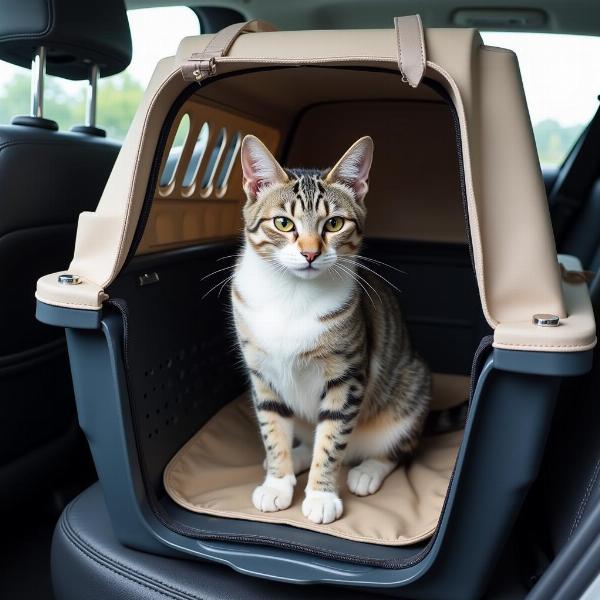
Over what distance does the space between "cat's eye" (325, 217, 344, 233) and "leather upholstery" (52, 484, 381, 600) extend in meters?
0.66

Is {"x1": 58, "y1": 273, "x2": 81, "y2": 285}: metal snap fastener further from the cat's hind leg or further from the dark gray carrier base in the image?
the cat's hind leg

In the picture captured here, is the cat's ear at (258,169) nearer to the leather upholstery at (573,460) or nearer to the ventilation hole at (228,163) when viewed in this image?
the ventilation hole at (228,163)

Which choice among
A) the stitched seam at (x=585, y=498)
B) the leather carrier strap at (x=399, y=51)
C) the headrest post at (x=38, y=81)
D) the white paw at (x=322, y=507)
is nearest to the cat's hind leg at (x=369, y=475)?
the white paw at (x=322, y=507)

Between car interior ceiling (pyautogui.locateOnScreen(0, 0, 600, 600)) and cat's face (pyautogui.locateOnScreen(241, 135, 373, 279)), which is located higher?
cat's face (pyautogui.locateOnScreen(241, 135, 373, 279))

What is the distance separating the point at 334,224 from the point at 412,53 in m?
0.39

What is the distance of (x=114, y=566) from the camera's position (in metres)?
1.13

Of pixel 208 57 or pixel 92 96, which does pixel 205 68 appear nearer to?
pixel 208 57

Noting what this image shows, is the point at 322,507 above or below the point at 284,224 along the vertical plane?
below

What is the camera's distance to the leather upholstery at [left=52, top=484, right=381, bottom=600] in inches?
42.0

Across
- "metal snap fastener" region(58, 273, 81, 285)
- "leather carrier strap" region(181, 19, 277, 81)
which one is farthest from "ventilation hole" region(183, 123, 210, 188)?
"metal snap fastener" region(58, 273, 81, 285)

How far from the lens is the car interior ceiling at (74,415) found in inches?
42.4

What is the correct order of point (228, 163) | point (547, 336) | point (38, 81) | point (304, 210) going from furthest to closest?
1. point (228, 163)
2. point (38, 81)
3. point (304, 210)
4. point (547, 336)

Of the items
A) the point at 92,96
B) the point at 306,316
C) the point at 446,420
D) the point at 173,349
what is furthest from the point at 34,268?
the point at 446,420

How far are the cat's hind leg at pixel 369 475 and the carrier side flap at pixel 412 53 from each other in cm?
80
